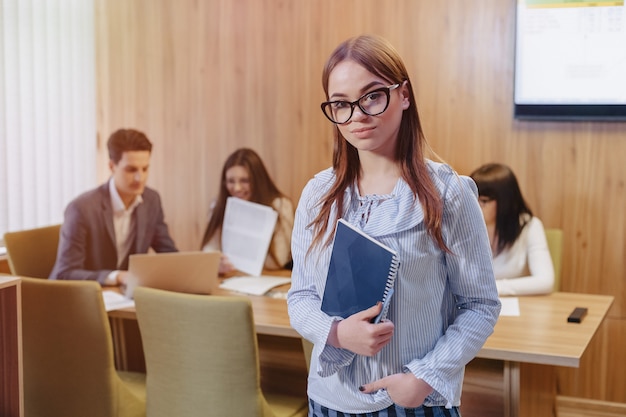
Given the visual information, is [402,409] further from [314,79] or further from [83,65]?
[83,65]

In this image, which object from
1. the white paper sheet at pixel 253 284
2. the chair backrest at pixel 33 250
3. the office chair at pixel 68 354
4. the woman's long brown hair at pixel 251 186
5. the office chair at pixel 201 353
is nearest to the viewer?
the office chair at pixel 201 353

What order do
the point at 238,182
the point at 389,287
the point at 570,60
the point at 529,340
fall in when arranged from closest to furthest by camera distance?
the point at 389,287, the point at 529,340, the point at 570,60, the point at 238,182

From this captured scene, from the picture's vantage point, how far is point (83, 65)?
4.70 metres

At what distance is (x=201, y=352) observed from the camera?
2562 mm

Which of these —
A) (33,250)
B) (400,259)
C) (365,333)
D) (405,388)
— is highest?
(400,259)

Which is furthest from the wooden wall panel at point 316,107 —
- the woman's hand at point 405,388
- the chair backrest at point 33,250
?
the woman's hand at point 405,388

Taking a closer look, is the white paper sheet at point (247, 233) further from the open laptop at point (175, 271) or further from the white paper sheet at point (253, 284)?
the open laptop at point (175, 271)

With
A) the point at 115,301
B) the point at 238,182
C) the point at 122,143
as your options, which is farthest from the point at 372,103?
the point at 238,182

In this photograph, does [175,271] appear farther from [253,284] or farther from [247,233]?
[247,233]

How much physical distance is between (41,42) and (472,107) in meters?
2.25

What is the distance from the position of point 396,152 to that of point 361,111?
124 millimetres

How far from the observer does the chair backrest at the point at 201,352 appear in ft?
8.20

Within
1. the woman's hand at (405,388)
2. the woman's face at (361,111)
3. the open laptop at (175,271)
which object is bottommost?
the open laptop at (175,271)

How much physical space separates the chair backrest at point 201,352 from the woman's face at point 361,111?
1.08 metres
